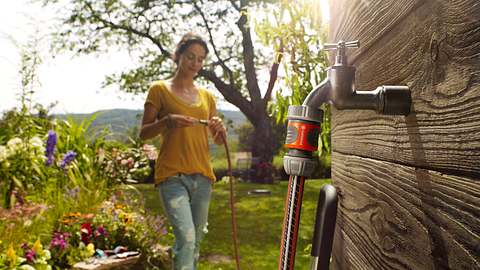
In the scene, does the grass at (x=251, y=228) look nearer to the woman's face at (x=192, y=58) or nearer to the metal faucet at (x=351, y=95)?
the woman's face at (x=192, y=58)

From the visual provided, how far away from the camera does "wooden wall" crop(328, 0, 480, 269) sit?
21.0 inches

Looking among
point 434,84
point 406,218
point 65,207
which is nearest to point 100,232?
point 65,207

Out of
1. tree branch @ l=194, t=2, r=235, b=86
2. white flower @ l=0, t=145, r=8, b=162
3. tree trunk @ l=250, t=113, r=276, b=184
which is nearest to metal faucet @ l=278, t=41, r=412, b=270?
white flower @ l=0, t=145, r=8, b=162

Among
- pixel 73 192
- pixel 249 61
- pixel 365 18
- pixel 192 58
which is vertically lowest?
pixel 73 192

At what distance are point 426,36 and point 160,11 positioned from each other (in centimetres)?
1329

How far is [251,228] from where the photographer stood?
23.3 feet

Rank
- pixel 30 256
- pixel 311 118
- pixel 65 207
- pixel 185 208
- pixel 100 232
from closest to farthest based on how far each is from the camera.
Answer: pixel 311 118 < pixel 185 208 < pixel 30 256 < pixel 100 232 < pixel 65 207

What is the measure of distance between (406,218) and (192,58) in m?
2.49

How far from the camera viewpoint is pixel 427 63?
641 mm

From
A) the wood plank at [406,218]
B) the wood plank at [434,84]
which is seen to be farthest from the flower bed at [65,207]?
the wood plank at [434,84]

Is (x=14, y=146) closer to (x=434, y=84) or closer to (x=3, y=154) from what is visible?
(x=3, y=154)

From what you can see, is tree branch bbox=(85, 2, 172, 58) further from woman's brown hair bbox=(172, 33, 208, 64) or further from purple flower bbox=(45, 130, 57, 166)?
woman's brown hair bbox=(172, 33, 208, 64)

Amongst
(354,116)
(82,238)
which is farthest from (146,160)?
(354,116)

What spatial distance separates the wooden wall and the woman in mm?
1878
